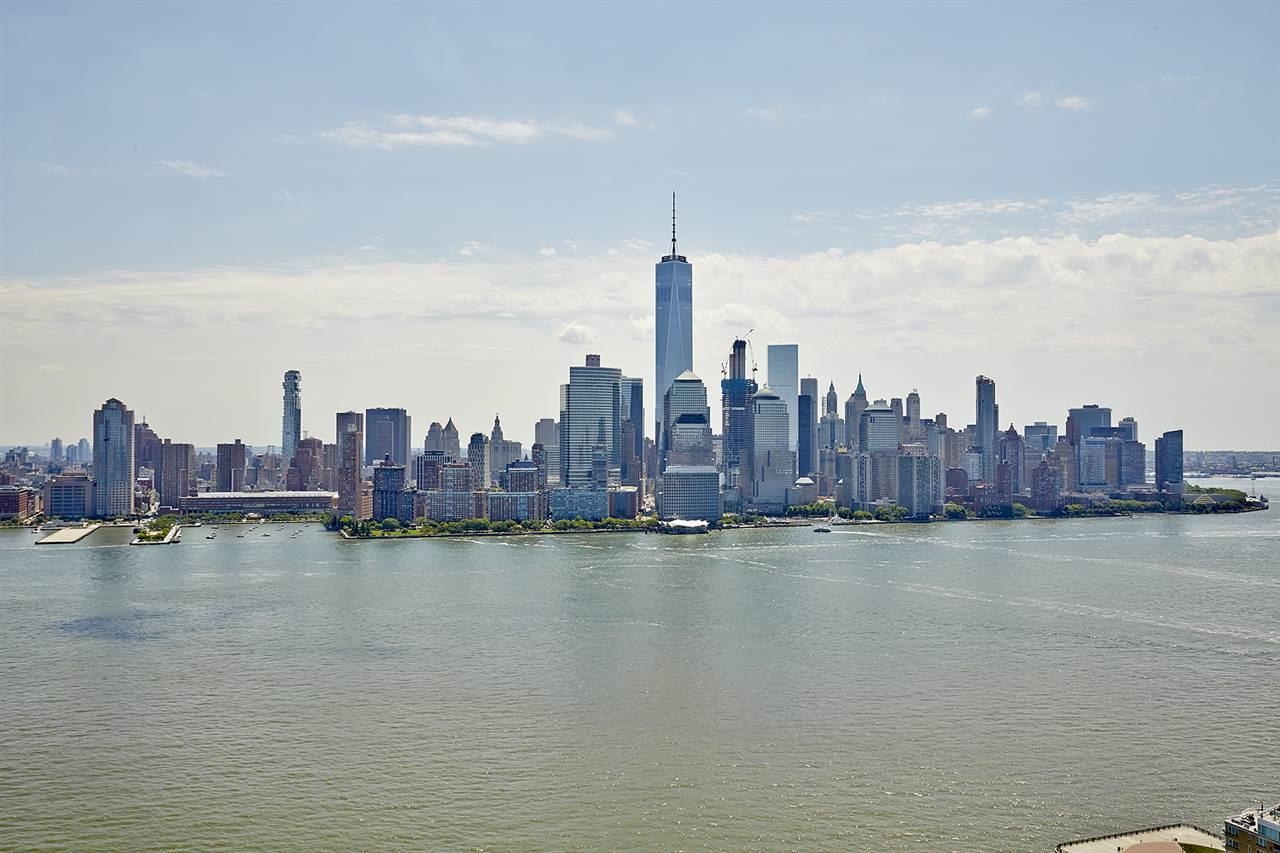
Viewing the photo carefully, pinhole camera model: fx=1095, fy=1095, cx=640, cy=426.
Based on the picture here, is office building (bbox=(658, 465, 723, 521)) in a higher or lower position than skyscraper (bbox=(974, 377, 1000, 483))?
lower

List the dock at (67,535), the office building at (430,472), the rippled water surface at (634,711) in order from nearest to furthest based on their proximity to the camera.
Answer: the rippled water surface at (634,711) → the dock at (67,535) → the office building at (430,472)

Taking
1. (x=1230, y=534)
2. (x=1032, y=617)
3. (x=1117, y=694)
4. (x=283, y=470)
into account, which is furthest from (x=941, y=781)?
(x=283, y=470)

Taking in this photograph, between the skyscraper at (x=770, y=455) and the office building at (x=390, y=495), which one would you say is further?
the skyscraper at (x=770, y=455)

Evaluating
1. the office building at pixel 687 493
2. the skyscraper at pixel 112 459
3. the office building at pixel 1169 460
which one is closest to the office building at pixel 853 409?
the office building at pixel 1169 460

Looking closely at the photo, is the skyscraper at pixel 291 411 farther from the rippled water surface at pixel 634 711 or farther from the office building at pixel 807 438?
the rippled water surface at pixel 634 711

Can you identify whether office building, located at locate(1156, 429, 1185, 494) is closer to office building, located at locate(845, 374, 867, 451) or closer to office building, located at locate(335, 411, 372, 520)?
office building, located at locate(845, 374, 867, 451)

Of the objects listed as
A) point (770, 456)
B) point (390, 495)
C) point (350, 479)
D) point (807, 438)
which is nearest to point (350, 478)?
point (350, 479)

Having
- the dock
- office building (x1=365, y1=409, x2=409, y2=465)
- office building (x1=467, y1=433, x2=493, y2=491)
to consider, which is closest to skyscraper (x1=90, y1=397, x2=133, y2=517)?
the dock
